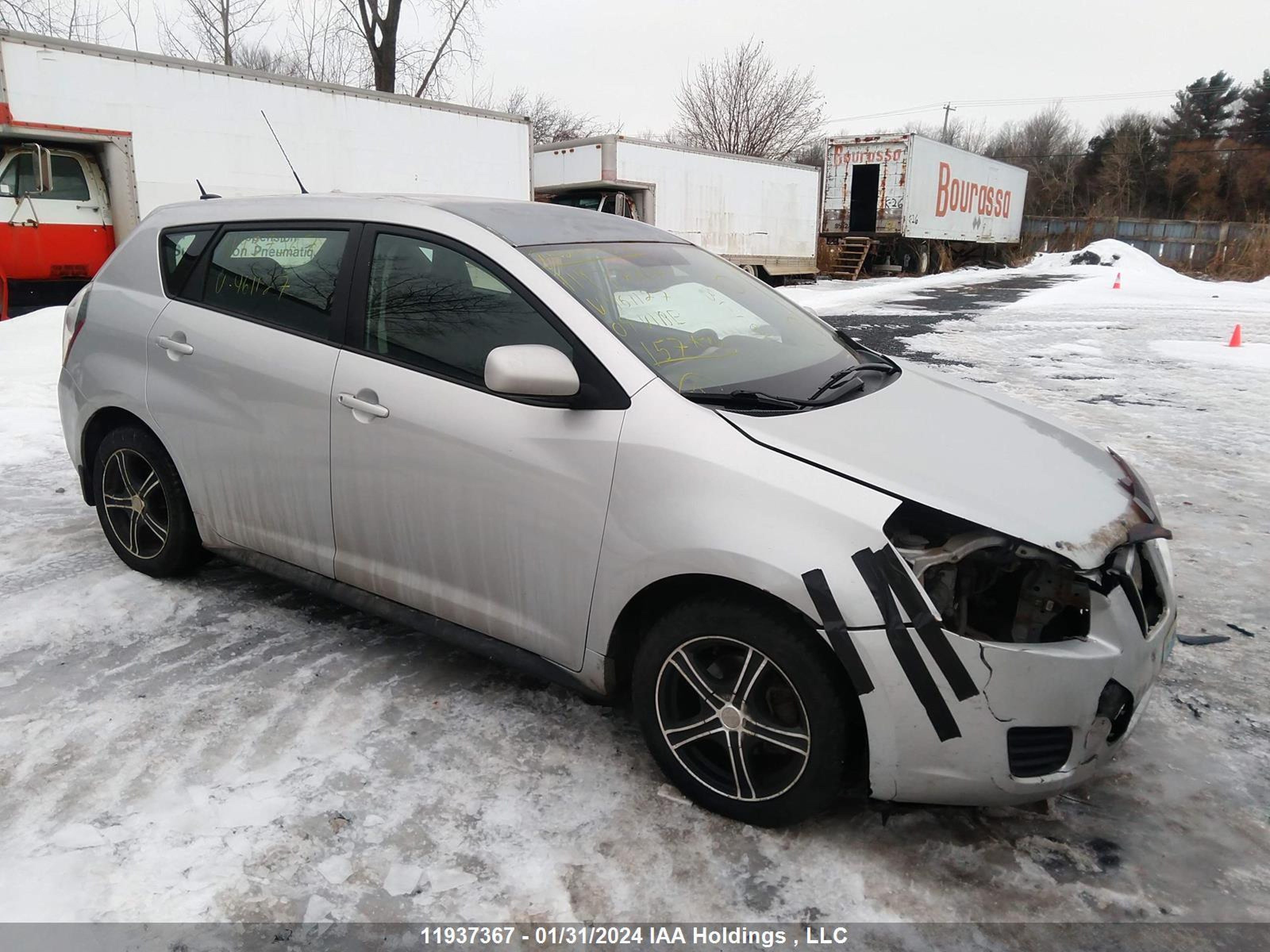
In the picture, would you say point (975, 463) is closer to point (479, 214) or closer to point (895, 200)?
point (479, 214)

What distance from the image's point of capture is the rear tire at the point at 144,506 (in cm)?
380

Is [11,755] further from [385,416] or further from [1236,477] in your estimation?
[1236,477]

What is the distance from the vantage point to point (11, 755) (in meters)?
2.78

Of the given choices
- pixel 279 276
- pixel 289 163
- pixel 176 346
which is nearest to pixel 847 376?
pixel 279 276

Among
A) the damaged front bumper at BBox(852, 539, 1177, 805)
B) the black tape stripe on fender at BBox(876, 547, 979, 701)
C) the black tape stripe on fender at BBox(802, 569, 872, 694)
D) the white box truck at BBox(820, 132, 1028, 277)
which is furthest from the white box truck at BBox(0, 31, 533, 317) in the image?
the white box truck at BBox(820, 132, 1028, 277)

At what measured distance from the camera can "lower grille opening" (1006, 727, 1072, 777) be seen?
2.17 m

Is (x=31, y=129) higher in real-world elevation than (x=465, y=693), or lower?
higher

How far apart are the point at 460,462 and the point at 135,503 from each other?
207cm

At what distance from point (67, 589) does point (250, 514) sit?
3.93 feet

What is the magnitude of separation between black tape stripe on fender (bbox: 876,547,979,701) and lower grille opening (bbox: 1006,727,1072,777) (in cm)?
A: 17

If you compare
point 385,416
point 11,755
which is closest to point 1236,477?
point 385,416

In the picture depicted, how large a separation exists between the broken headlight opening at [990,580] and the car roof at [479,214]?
1.60m

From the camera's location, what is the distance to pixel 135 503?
397 cm

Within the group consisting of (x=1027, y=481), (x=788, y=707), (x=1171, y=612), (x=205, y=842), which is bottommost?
(x=205, y=842)
